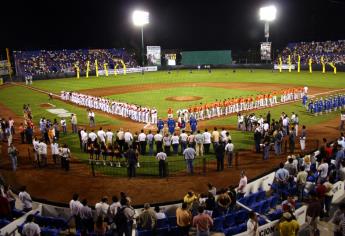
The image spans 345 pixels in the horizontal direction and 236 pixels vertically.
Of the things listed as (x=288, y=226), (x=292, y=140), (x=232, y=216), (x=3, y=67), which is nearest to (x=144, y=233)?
(x=232, y=216)

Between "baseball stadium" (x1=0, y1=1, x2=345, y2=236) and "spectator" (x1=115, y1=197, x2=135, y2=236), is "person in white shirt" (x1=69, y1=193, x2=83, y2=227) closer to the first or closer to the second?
"baseball stadium" (x1=0, y1=1, x2=345, y2=236)

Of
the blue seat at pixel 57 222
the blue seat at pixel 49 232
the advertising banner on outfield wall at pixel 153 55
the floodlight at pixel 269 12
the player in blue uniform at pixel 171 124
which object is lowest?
the blue seat at pixel 57 222

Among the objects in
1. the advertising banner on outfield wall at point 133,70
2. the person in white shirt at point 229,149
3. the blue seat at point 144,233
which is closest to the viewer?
the blue seat at point 144,233

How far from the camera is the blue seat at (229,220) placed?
10765mm

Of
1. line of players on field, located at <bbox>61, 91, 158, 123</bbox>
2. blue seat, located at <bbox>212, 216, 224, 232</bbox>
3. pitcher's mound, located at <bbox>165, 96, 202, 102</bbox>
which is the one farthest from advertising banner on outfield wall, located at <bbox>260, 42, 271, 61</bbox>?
blue seat, located at <bbox>212, 216, 224, 232</bbox>

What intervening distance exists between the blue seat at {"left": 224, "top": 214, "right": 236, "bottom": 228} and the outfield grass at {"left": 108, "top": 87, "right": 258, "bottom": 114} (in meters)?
21.0

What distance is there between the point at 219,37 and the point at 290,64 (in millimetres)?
24369

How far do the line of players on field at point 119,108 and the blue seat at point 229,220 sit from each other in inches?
649

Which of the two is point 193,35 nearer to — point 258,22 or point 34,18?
point 258,22

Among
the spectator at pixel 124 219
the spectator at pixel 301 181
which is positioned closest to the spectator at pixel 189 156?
the spectator at pixel 301 181

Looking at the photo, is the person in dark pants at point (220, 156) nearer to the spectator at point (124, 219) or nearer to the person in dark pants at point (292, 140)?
the person in dark pants at point (292, 140)

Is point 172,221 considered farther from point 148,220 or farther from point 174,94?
point 174,94

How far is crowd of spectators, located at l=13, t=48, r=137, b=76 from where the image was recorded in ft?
222

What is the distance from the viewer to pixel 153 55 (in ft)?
257
